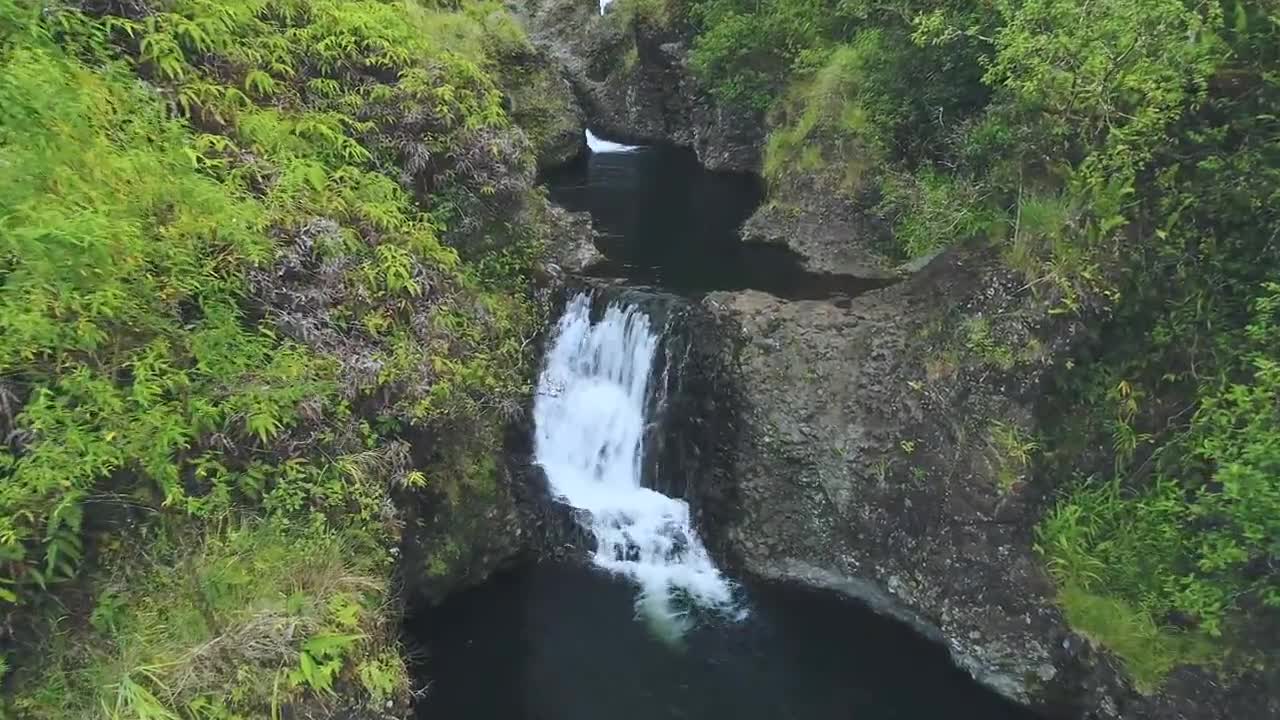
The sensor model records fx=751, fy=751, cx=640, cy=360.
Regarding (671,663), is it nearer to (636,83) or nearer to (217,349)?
(217,349)

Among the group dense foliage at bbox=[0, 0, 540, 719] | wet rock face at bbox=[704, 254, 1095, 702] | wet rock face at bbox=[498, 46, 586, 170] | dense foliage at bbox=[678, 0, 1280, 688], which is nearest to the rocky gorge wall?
wet rock face at bbox=[704, 254, 1095, 702]

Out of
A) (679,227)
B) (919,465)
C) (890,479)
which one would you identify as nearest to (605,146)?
(679,227)

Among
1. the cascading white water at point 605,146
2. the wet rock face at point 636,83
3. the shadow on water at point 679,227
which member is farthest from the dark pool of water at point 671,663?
the cascading white water at point 605,146

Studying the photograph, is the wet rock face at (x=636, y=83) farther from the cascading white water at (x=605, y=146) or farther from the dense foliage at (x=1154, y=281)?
the dense foliage at (x=1154, y=281)

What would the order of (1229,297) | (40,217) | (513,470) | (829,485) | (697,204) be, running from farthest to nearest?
(697,204) → (513,470) → (829,485) → (1229,297) → (40,217)

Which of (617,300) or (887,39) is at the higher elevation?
(887,39)

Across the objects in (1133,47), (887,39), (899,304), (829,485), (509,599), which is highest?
(887,39)

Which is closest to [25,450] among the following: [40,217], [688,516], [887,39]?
[40,217]

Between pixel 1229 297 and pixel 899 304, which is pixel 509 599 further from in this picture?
pixel 1229 297
